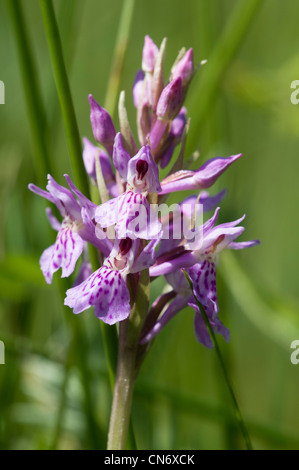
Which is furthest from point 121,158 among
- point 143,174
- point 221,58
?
point 221,58

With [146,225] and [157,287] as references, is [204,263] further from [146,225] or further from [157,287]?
[157,287]

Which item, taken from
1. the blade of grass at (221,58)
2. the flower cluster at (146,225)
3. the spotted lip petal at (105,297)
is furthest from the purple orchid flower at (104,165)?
the blade of grass at (221,58)

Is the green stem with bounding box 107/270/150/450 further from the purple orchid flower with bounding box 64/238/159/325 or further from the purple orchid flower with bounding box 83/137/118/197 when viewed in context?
the purple orchid flower with bounding box 83/137/118/197

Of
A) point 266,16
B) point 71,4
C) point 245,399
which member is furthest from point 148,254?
point 266,16

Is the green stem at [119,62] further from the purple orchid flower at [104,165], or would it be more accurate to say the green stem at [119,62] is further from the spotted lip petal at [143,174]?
the spotted lip petal at [143,174]

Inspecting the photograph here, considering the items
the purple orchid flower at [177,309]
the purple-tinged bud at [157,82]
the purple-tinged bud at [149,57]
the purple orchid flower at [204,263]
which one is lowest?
the purple orchid flower at [177,309]

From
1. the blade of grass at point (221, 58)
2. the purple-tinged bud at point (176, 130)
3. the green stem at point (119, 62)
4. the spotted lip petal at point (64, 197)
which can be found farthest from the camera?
the blade of grass at point (221, 58)

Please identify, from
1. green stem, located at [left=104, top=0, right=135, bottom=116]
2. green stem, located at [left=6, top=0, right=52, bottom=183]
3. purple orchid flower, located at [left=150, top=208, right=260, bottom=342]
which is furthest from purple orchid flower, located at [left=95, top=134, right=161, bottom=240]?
green stem, located at [left=104, top=0, right=135, bottom=116]
